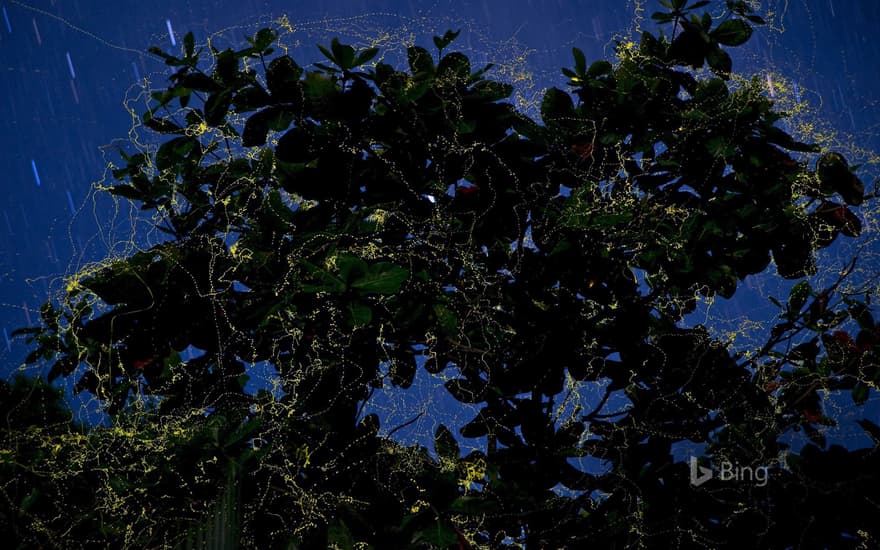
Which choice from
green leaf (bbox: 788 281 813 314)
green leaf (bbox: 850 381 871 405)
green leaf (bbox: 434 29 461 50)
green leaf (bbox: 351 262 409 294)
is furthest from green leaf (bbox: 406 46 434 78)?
green leaf (bbox: 850 381 871 405)

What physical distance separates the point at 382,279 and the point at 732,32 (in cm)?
112

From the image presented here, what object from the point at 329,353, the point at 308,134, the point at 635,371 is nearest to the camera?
the point at 308,134

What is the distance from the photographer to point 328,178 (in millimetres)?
1404

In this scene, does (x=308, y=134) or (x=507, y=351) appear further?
(x=507, y=351)

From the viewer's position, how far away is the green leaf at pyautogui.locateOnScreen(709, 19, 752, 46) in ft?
5.12

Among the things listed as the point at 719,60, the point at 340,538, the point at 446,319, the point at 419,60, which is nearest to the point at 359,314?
the point at 446,319

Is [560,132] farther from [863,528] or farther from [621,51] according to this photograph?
[863,528]

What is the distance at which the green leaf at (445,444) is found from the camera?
1.69 m

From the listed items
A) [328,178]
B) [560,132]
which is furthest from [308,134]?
[560,132]

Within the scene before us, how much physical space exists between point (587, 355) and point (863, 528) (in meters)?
0.74

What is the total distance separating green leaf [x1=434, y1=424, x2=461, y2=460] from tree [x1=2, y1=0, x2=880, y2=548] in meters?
0.01

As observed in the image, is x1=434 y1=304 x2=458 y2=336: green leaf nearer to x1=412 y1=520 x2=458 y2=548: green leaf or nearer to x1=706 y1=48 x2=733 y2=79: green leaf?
x1=412 y1=520 x2=458 y2=548: green leaf

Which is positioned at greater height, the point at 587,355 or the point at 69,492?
the point at 587,355

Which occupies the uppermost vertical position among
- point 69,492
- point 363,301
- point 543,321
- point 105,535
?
point 543,321
